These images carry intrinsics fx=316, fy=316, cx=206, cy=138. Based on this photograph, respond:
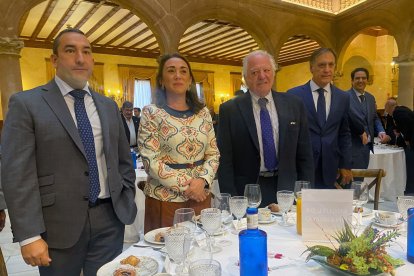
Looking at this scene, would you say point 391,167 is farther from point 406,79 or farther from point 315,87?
point 406,79

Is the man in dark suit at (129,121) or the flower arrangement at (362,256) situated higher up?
the man in dark suit at (129,121)

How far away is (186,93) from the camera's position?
2.12 meters

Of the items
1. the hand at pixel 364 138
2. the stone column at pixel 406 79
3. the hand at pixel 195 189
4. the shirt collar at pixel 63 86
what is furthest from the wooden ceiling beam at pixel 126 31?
the hand at pixel 195 189

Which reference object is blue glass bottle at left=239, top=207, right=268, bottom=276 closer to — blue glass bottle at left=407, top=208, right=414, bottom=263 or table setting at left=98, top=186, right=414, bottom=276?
table setting at left=98, top=186, right=414, bottom=276

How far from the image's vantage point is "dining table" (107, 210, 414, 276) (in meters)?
1.12

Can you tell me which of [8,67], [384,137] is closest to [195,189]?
[384,137]

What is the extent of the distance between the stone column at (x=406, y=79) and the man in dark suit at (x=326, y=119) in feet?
22.4

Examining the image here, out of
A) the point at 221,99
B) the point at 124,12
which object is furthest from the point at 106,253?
the point at 221,99

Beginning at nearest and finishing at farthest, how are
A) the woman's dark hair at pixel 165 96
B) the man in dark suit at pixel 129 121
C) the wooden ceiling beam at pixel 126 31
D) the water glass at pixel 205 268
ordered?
the water glass at pixel 205 268, the woman's dark hair at pixel 165 96, the man in dark suit at pixel 129 121, the wooden ceiling beam at pixel 126 31

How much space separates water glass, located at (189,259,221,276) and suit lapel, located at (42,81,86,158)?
91 centimetres

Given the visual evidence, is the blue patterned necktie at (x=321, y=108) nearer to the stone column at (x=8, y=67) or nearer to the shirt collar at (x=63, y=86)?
the shirt collar at (x=63, y=86)

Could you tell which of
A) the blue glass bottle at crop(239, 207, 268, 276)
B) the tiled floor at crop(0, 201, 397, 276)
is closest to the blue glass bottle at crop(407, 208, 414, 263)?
the blue glass bottle at crop(239, 207, 268, 276)

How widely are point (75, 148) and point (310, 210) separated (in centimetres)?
115

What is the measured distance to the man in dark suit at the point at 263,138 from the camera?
2189 millimetres
